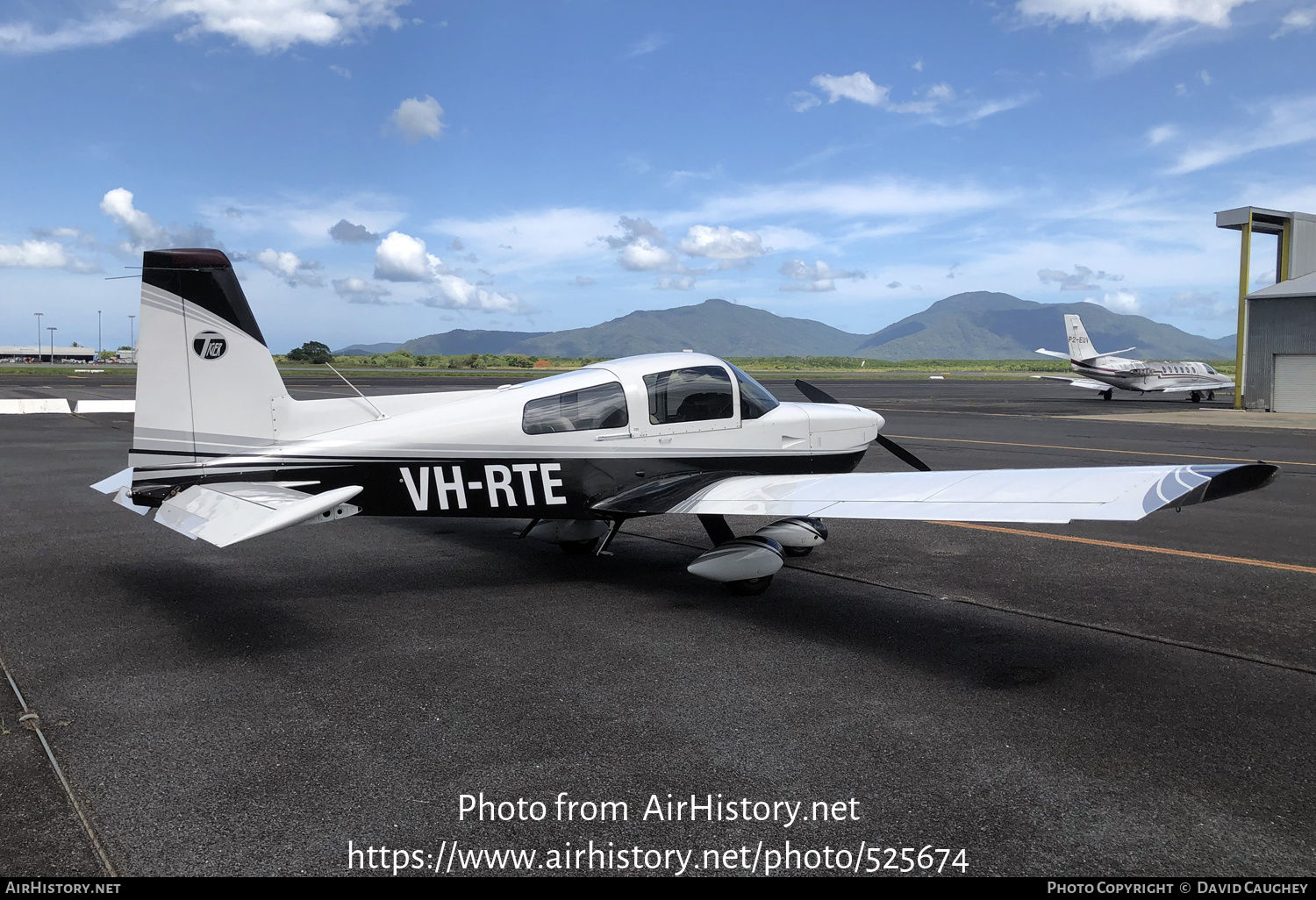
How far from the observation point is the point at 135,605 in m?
6.58

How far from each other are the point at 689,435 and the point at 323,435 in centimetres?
294

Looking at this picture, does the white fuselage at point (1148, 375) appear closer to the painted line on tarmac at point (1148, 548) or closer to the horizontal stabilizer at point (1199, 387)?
the horizontal stabilizer at point (1199, 387)

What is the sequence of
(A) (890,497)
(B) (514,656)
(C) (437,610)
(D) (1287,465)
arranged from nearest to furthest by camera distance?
1. (B) (514,656)
2. (A) (890,497)
3. (C) (437,610)
4. (D) (1287,465)

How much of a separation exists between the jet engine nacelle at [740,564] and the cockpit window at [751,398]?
1.44 metres

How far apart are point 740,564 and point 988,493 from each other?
1.95m

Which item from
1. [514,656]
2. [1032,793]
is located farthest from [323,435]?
[1032,793]

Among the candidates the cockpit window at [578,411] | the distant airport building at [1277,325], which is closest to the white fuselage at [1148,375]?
the distant airport building at [1277,325]

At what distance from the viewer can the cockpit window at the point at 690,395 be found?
294 inches

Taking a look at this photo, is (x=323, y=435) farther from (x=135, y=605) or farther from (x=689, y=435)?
(x=689, y=435)

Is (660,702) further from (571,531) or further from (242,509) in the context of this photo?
(571,531)

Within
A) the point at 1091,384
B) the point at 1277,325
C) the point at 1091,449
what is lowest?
the point at 1091,449

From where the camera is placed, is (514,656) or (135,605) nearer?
(514,656)

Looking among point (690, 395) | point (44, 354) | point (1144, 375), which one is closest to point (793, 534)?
point (690, 395)

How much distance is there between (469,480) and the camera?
6754mm
